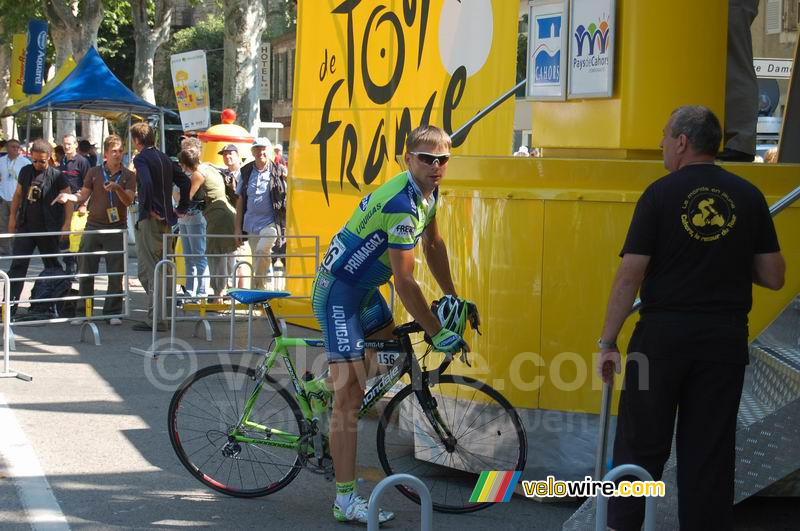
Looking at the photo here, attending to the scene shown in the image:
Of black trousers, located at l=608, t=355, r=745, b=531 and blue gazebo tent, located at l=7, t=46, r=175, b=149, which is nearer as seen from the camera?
black trousers, located at l=608, t=355, r=745, b=531

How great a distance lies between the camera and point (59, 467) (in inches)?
266

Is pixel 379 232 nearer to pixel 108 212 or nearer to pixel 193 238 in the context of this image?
pixel 108 212

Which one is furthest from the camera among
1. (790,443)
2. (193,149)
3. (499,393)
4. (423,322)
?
(193,149)

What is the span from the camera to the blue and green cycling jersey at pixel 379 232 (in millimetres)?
5402

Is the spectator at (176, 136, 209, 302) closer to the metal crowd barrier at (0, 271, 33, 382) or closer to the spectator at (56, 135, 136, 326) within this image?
the spectator at (56, 135, 136, 326)

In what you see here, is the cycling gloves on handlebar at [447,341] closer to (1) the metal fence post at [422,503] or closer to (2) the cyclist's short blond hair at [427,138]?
(2) the cyclist's short blond hair at [427,138]

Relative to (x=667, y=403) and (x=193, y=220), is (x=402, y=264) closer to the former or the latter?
(x=667, y=403)

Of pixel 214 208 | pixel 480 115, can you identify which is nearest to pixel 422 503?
pixel 480 115

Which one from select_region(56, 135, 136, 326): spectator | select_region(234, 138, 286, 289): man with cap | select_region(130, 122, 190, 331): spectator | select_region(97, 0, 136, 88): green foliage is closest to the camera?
select_region(130, 122, 190, 331): spectator

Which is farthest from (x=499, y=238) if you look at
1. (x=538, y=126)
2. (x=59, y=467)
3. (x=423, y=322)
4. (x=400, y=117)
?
(x=400, y=117)

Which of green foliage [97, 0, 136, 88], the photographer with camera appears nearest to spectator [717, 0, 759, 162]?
the photographer with camera

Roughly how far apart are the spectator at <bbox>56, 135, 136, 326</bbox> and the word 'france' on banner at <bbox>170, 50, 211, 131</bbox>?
1055 cm

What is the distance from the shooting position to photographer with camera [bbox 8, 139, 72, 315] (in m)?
12.5

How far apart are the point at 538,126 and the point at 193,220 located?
21.0ft
